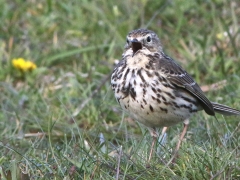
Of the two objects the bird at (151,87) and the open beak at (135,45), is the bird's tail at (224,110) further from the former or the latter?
the open beak at (135,45)

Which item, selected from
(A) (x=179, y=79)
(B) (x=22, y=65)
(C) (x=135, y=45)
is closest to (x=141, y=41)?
(C) (x=135, y=45)

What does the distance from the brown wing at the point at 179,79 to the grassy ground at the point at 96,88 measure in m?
0.21

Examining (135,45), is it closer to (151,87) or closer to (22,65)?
(151,87)

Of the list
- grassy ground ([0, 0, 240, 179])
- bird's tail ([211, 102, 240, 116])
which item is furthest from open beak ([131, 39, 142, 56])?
bird's tail ([211, 102, 240, 116])

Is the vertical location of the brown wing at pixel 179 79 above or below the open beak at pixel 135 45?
below

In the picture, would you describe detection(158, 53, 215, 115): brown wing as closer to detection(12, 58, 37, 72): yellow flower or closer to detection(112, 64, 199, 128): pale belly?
detection(112, 64, 199, 128): pale belly

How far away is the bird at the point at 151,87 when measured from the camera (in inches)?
202

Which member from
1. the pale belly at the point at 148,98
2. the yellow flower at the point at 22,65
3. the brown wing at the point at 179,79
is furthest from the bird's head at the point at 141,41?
the yellow flower at the point at 22,65

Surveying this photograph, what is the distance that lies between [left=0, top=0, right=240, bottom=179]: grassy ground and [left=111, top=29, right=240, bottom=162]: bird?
210 mm

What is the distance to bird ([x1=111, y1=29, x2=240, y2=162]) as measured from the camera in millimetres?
5125

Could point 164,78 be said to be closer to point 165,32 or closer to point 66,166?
point 66,166

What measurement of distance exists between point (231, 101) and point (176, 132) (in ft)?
3.38

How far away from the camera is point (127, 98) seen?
516cm

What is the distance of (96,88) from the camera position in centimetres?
732
